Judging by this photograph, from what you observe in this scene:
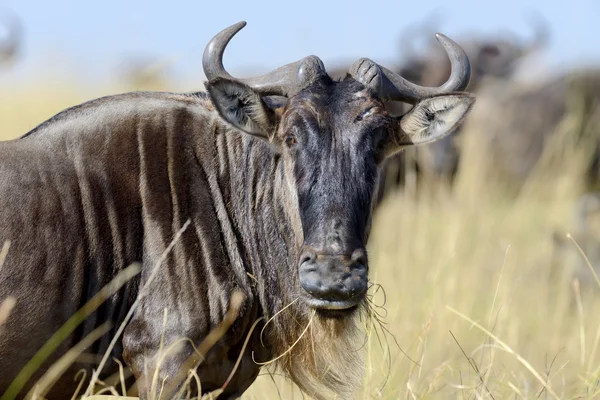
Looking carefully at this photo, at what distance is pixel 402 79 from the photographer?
172 inches

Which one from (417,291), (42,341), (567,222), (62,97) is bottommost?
(567,222)

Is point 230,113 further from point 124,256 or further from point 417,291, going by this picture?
point 417,291

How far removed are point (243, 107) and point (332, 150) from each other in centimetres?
51

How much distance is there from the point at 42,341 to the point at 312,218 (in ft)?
4.05

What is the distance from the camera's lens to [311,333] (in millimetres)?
4113

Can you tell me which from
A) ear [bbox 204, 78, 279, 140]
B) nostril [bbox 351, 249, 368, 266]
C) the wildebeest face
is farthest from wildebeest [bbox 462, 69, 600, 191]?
nostril [bbox 351, 249, 368, 266]

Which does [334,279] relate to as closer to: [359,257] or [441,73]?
[359,257]

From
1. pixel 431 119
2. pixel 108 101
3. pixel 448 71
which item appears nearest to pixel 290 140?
pixel 431 119

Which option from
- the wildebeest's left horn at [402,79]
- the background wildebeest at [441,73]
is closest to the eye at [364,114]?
the wildebeest's left horn at [402,79]

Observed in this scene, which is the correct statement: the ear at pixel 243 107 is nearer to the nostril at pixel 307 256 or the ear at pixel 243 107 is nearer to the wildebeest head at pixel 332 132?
the wildebeest head at pixel 332 132

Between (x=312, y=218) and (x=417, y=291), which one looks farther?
(x=417, y=291)

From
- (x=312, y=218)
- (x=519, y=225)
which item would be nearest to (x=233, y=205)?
(x=312, y=218)

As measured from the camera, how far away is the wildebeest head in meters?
3.59

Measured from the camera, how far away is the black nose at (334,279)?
3521 mm
